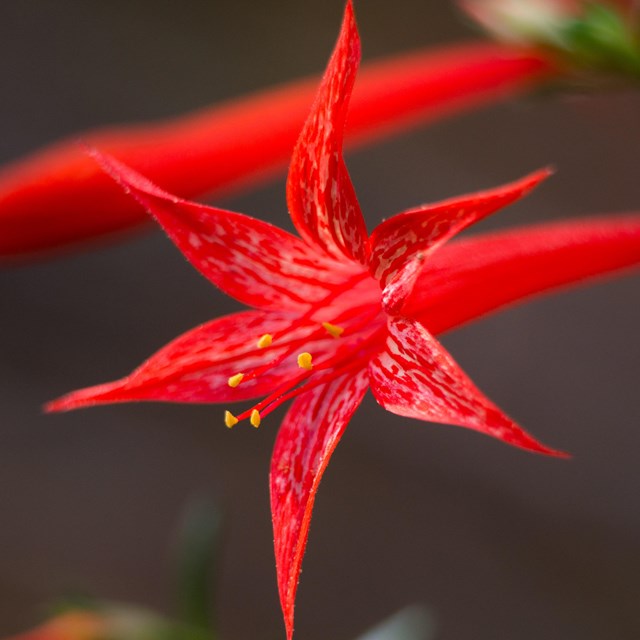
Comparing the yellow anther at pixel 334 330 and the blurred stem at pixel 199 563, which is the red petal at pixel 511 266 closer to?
the yellow anther at pixel 334 330

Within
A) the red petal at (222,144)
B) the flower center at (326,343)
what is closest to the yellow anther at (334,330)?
the flower center at (326,343)

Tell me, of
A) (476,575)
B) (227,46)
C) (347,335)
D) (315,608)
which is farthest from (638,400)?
(347,335)

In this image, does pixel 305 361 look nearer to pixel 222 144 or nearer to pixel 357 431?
pixel 222 144

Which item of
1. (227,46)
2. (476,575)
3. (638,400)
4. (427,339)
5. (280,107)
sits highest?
(227,46)

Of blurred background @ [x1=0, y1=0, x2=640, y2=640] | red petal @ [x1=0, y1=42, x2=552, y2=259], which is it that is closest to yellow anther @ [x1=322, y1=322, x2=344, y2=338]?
red petal @ [x1=0, y1=42, x2=552, y2=259]

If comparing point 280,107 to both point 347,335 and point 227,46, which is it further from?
point 227,46

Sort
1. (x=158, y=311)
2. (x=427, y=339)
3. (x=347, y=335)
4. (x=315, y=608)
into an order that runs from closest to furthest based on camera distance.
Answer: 1. (x=427, y=339)
2. (x=347, y=335)
3. (x=315, y=608)
4. (x=158, y=311)

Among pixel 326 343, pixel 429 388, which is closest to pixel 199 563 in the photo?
pixel 326 343
